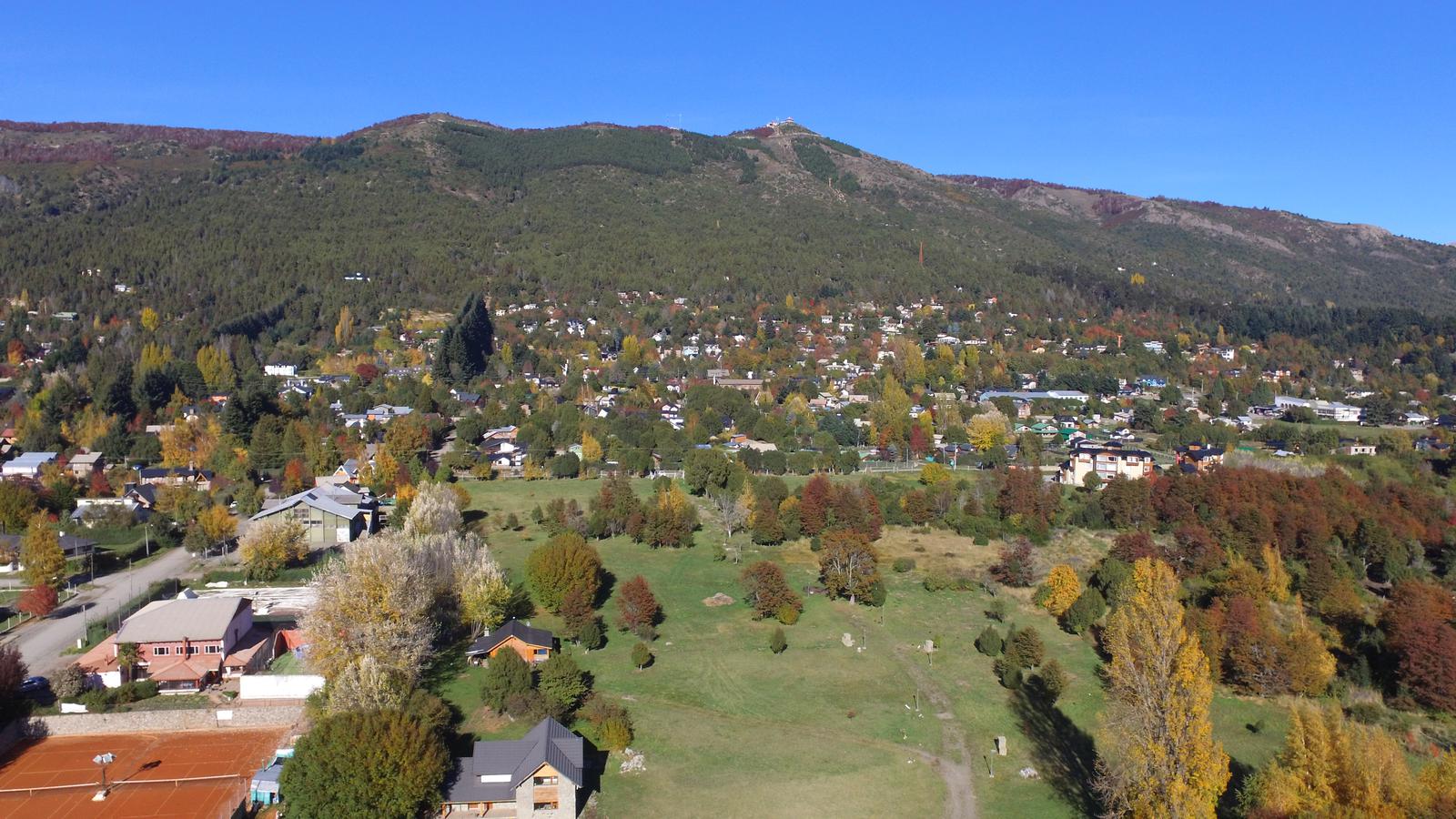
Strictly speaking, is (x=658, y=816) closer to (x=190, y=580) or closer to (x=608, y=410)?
(x=190, y=580)

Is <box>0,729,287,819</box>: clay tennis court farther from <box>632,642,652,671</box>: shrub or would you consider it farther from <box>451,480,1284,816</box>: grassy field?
<box>632,642,652,671</box>: shrub

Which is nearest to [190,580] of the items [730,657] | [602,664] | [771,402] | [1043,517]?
[602,664]

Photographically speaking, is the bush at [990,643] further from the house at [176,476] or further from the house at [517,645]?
the house at [176,476]

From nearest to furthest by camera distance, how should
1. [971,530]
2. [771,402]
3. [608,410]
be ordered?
1. [971,530]
2. [608,410]
3. [771,402]

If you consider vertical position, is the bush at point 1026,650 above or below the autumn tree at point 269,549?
above

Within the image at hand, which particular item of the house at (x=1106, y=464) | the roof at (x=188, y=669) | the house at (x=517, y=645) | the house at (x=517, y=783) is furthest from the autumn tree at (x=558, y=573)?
the house at (x=1106, y=464)

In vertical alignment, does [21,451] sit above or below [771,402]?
below

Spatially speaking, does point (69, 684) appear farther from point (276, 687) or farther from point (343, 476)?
point (343, 476)
